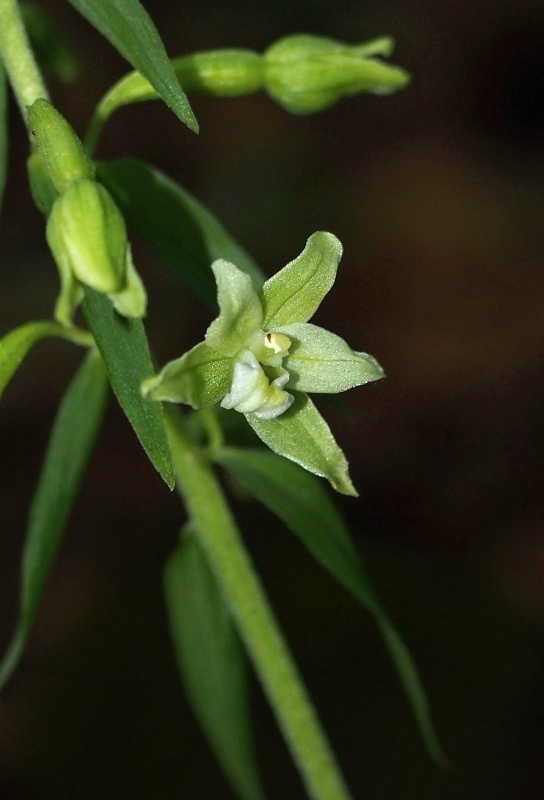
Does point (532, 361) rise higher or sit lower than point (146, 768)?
higher

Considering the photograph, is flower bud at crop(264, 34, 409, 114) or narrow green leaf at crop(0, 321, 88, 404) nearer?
narrow green leaf at crop(0, 321, 88, 404)

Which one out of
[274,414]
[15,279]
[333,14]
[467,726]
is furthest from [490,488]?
[274,414]

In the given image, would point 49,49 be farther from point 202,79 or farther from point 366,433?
point 366,433

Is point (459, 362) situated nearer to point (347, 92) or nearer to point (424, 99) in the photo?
point (424, 99)

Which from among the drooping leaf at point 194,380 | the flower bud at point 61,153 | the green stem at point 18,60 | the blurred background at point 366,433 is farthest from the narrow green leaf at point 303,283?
the blurred background at point 366,433

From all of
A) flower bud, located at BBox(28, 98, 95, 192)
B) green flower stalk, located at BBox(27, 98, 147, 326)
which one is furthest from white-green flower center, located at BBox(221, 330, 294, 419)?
flower bud, located at BBox(28, 98, 95, 192)

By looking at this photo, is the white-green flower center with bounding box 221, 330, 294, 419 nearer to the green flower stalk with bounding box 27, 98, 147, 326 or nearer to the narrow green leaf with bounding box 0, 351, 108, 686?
the green flower stalk with bounding box 27, 98, 147, 326
